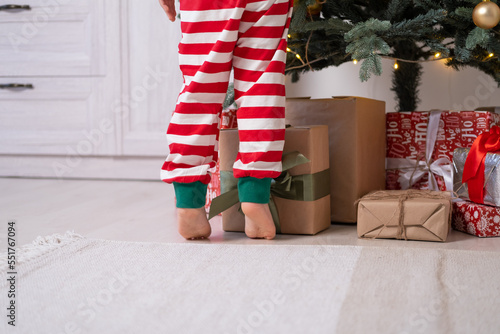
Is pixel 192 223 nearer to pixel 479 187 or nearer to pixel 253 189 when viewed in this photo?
pixel 253 189

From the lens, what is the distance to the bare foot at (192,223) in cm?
105

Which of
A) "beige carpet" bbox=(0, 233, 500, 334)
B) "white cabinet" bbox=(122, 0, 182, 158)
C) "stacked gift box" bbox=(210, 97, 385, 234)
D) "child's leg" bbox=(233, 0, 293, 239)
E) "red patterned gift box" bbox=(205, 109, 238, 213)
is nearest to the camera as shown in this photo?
"beige carpet" bbox=(0, 233, 500, 334)

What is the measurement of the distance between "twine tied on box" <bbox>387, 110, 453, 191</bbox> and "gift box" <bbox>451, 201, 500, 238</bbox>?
0.17 meters

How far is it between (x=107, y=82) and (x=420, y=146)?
1.10 metres

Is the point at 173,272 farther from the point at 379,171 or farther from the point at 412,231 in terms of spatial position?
the point at 379,171

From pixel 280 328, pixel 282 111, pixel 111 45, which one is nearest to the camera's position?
pixel 280 328

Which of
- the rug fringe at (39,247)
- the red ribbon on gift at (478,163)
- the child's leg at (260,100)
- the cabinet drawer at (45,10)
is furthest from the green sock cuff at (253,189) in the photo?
the cabinet drawer at (45,10)

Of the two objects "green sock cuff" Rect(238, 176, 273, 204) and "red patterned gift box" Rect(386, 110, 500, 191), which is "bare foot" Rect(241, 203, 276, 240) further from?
"red patterned gift box" Rect(386, 110, 500, 191)

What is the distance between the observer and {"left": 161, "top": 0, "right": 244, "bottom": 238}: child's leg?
1.01m

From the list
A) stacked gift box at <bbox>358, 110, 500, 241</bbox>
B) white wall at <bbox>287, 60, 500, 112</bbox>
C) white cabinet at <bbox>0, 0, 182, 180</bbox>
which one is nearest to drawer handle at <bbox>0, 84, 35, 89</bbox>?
white cabinet at <bbox>0, 0, 182, 180</bbox>

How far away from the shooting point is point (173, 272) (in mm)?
836

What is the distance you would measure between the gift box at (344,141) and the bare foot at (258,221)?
8.9 inches

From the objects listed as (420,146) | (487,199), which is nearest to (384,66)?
(420,146)

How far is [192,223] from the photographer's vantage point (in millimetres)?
1053
